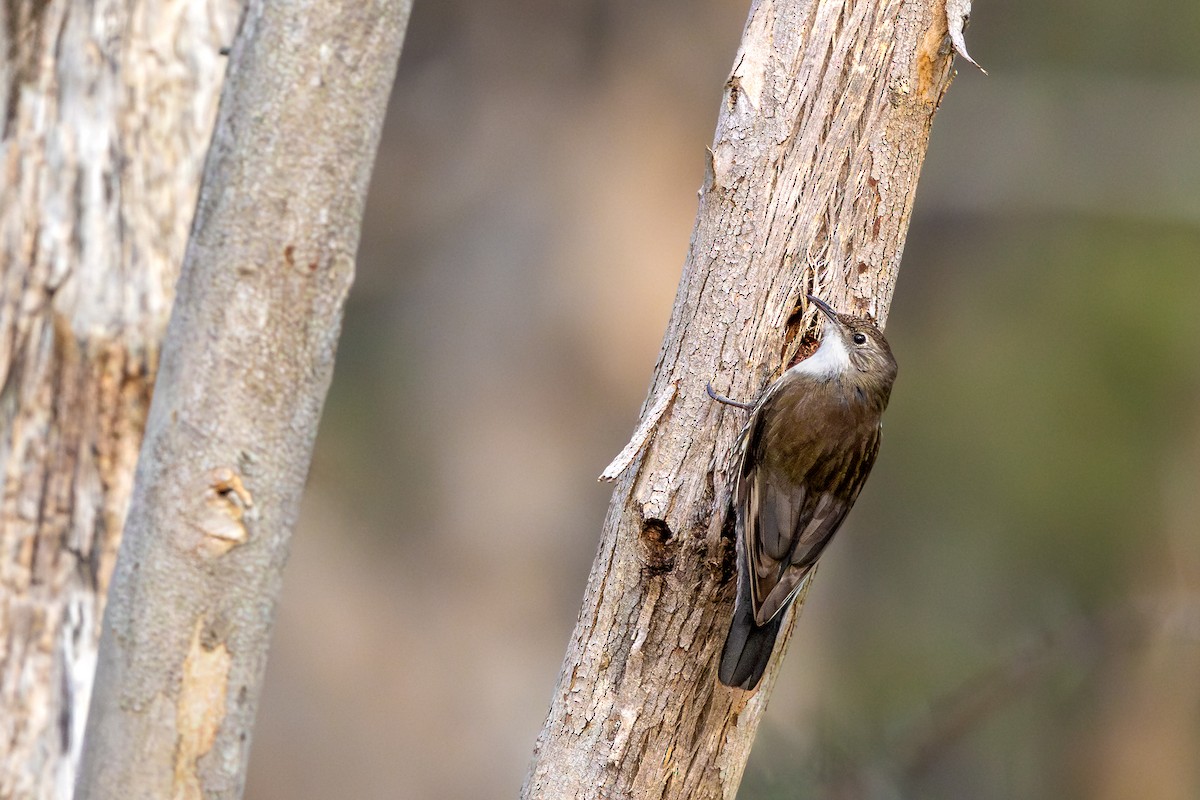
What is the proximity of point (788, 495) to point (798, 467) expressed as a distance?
0.09 meters

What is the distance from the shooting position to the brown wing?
2105 millimetres

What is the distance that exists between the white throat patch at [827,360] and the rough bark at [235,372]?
0.97m

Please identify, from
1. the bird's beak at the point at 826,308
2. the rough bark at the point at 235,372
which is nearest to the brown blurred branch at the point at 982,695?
the bird's beak at the point at 826,308

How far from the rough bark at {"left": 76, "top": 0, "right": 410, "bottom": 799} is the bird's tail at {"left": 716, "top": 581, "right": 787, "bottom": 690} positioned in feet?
2.58

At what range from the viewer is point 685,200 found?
8.06 metres

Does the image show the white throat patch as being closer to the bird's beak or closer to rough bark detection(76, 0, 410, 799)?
the bird's beak

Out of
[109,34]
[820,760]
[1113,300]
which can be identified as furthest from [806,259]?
[1113,300]

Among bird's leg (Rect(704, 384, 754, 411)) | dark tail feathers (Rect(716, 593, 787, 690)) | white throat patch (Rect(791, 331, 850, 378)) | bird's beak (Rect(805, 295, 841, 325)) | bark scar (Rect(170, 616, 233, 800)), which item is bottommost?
bark scar (Rect(170, 616, 233, 800))

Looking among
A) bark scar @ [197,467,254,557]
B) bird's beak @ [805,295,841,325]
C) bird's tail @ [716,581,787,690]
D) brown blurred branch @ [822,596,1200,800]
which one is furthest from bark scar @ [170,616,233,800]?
brown blurred branch @ [822,596,1200,800]

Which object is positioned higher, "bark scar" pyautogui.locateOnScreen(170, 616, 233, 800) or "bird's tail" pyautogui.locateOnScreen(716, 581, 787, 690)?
"bird's tail" pyautogui.locateOnScreen(716, 581, 787, 690)

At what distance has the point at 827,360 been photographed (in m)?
2.46

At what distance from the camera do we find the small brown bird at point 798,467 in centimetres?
200

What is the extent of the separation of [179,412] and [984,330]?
313 inches

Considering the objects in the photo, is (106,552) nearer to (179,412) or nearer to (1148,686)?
(179,412)
